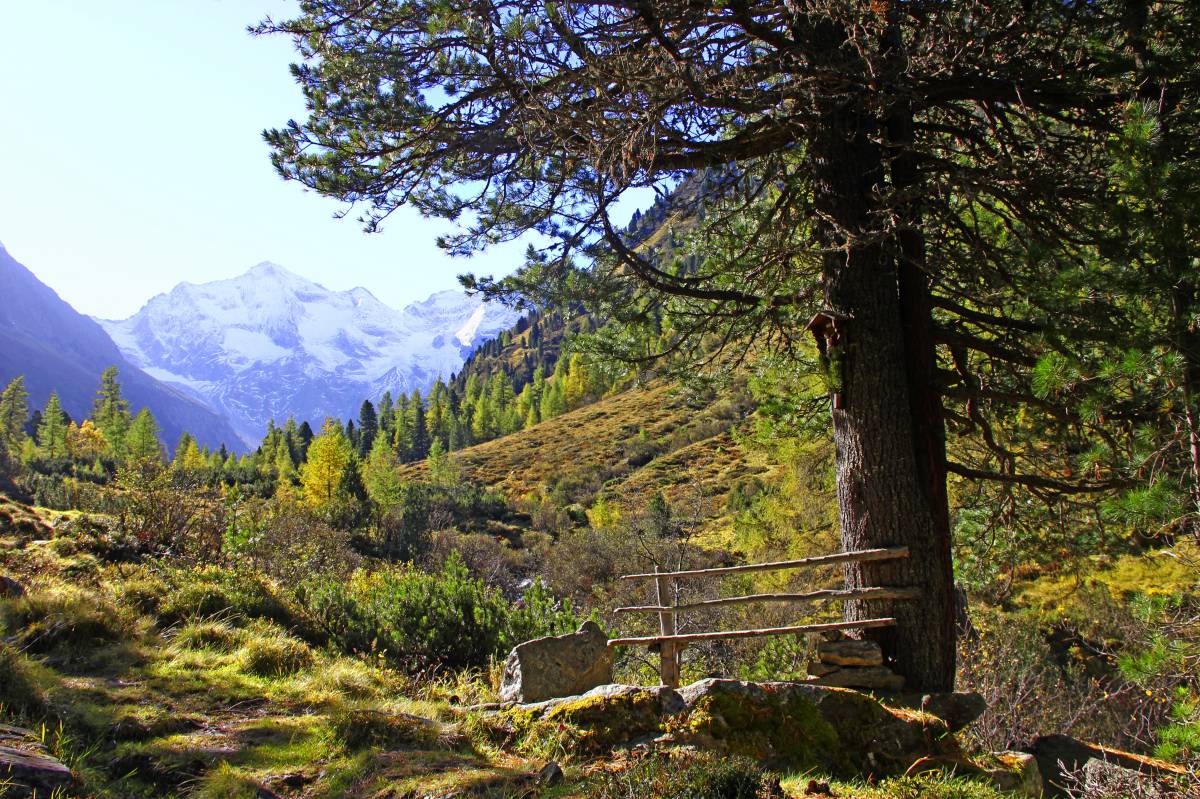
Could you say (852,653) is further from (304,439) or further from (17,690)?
(304,439)

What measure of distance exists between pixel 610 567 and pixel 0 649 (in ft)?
62.1

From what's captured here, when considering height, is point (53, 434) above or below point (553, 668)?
above

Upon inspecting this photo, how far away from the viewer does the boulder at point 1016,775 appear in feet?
13.6

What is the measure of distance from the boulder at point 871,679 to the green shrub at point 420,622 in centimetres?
403

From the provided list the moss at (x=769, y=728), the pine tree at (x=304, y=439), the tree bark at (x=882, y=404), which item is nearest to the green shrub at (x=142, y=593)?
the moss at (x=769, y=728)

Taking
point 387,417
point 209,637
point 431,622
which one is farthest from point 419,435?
point 209,637

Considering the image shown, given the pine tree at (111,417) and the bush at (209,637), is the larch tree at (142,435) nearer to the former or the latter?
the pine tree at (111,417)

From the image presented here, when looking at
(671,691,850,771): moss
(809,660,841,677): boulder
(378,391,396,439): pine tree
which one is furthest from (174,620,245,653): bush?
(378,391,396,439): pine tree

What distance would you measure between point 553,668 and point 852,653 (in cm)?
227

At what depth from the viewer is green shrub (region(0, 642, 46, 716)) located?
4191mm

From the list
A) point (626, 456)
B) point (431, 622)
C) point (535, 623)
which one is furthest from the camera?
point (626, 456)

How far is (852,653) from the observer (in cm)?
517

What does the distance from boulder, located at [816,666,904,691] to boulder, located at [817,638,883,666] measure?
5 cm

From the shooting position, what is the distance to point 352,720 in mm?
4895
